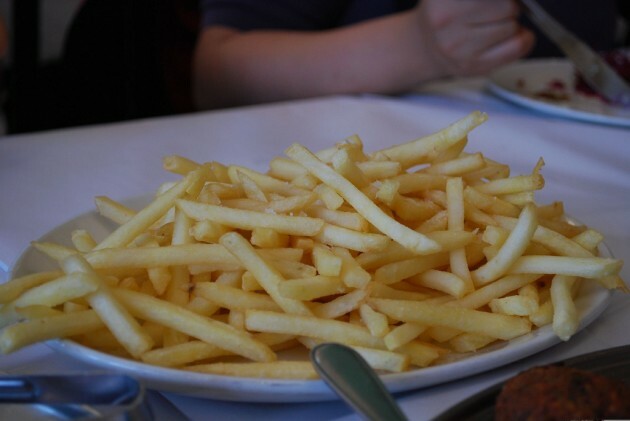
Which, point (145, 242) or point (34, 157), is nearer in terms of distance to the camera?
point (145, 242)

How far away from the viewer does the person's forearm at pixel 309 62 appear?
206 centimetres

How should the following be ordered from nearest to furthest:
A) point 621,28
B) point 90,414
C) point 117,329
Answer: point 90,414 < point 117,329 < point 621,28

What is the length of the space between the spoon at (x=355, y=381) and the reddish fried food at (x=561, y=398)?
0.30 ft

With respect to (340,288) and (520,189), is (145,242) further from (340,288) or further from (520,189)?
(520,189)

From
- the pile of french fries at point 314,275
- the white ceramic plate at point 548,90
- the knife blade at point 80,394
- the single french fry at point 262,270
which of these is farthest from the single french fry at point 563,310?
the white ceramic plate at point 548,90

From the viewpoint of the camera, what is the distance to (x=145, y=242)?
89 cm

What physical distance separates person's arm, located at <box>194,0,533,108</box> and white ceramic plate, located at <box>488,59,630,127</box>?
0.13m

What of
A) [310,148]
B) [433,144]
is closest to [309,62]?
[310,148]

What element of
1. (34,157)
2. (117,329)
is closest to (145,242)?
(117,329)

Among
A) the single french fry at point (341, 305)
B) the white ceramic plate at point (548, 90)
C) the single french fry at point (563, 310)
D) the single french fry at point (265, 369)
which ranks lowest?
the white ceramic plate at point (548, 90)

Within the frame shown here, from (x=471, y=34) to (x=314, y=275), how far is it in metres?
1.42

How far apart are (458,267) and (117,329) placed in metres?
0.38

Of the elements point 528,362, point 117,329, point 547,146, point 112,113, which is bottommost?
point 112,113

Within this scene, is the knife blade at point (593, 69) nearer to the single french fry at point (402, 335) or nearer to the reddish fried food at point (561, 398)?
the single french fry at point (402, 335)
